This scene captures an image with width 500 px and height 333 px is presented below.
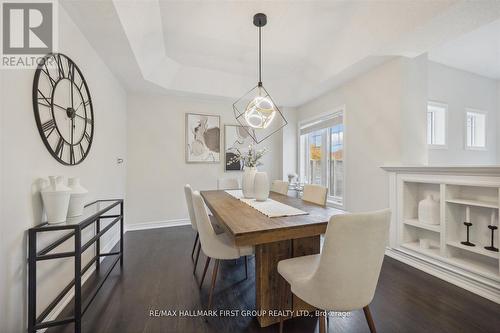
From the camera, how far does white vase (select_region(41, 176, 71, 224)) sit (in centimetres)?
129

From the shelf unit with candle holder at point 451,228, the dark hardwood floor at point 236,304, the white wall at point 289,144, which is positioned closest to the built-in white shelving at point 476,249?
the shelf unit with candle holder at point 451,228

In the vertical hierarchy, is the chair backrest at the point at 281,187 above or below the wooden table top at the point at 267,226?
above

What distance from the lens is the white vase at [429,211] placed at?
219 centimetres

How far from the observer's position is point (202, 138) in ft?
12.7

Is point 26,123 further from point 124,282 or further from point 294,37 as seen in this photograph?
point 294,37

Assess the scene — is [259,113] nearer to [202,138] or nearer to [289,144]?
[202,138]

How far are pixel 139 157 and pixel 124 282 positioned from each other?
219 centimetres

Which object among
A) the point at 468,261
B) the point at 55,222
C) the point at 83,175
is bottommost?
the point at 468,261

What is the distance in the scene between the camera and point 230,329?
1386 millimetres

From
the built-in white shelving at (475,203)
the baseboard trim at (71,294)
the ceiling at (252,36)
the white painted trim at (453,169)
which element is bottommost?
the baseboard trim at (71,294)

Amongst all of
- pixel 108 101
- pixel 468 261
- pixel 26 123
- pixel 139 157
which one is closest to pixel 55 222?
pixel 26 123

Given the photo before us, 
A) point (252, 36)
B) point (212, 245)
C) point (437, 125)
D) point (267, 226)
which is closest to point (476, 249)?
point (267, 226)

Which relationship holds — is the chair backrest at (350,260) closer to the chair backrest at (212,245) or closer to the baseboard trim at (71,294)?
the chair backrest at (212,245)

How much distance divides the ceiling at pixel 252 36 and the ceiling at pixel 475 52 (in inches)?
38.6
